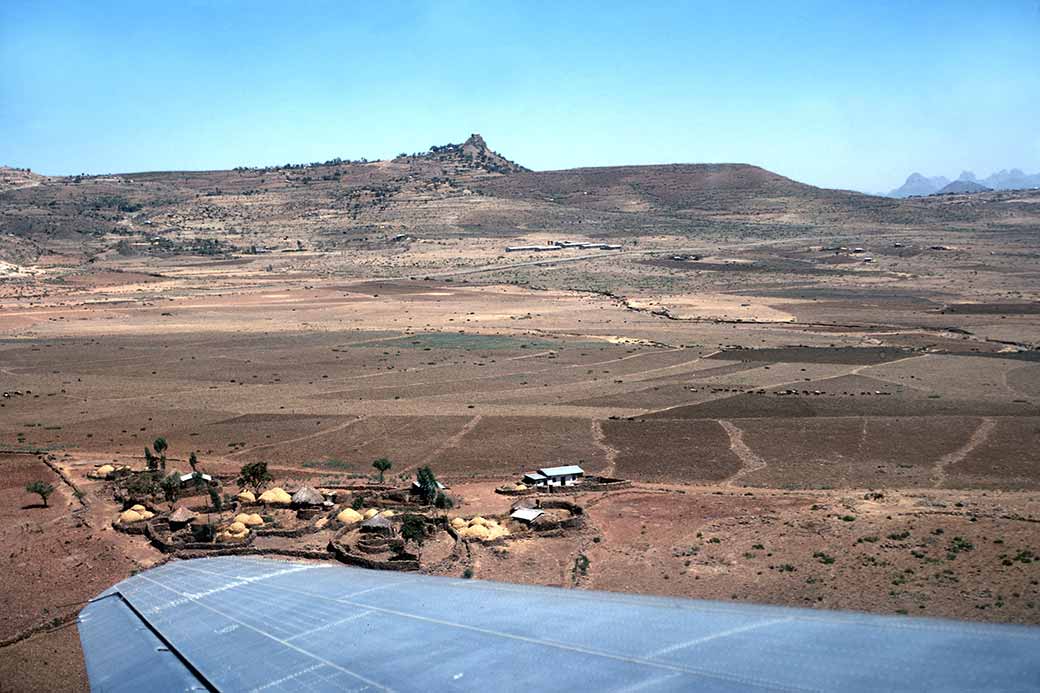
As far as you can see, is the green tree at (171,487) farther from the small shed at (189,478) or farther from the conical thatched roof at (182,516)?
the conical thatched roof at (182,516)

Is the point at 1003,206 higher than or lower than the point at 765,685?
higher

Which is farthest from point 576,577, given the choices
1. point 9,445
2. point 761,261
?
point 761,261

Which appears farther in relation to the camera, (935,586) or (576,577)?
(576,577)

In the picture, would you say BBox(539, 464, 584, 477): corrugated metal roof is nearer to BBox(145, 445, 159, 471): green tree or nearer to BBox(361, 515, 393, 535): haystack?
BBox(361, 515, 393, 535): haystack

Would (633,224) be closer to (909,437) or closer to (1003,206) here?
(1003,206)

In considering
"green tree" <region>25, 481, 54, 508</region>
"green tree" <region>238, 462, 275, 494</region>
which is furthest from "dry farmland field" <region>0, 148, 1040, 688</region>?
"green tree" <region>238, 462, 275, 494</region>

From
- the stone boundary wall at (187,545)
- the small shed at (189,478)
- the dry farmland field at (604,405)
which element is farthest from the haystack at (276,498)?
the stone boundary wall at (187,545)
